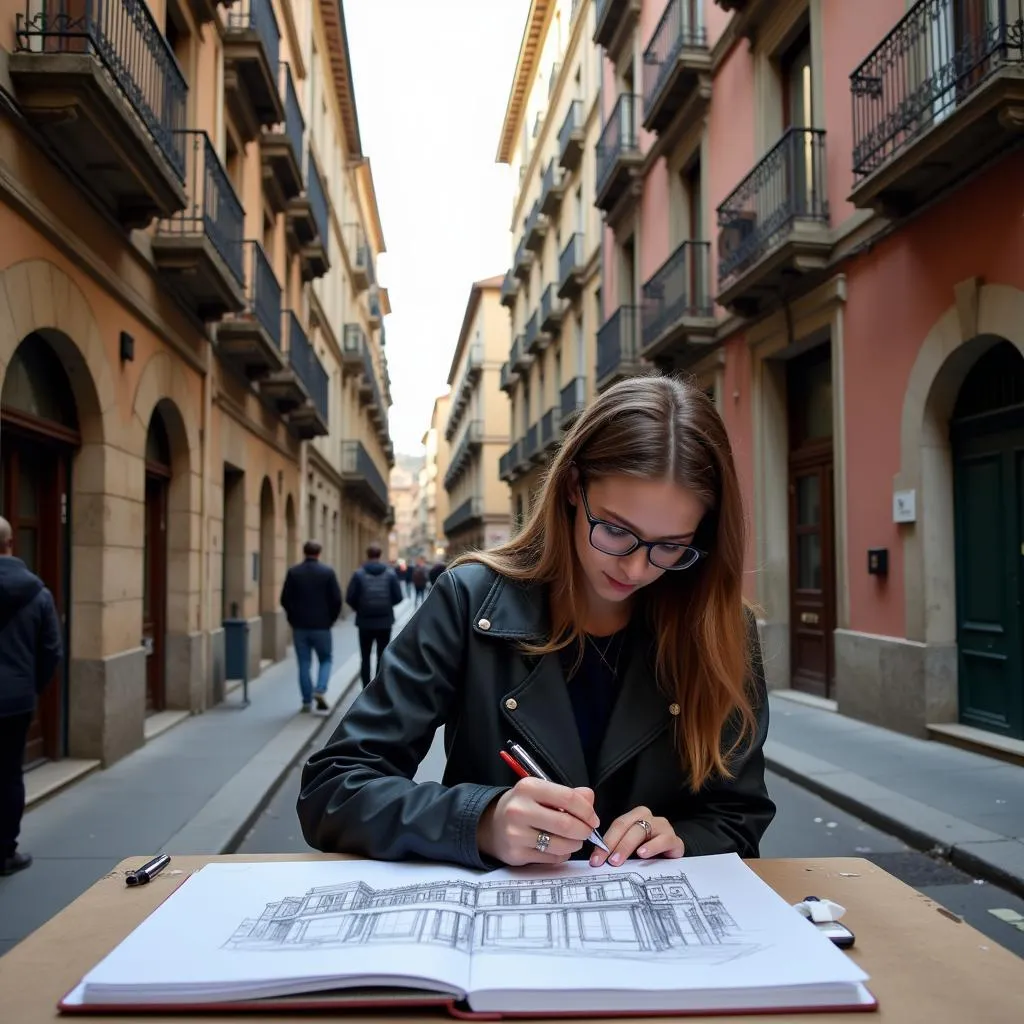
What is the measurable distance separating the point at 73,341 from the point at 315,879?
6288 mm

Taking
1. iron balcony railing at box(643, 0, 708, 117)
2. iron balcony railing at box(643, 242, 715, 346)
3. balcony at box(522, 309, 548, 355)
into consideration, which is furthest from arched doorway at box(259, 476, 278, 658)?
balcony at box(522, 309, 548, 355)

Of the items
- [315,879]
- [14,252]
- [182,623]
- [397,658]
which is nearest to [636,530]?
[397,658]

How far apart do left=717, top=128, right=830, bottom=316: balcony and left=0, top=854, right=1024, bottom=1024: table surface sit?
9.34 m

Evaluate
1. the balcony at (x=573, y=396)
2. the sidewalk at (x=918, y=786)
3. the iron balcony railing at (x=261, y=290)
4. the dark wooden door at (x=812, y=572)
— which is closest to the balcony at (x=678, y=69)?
the dark wooden door at (x=812, y=572)

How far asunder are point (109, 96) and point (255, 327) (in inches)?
207

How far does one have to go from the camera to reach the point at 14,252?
5.83m

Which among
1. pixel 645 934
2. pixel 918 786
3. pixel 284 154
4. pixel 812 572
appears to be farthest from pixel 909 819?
pixel 284 154

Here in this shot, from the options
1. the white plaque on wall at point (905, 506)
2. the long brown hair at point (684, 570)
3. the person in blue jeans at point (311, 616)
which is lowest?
the person in blue jeans at point (311, 616)

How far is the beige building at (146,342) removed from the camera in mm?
6152

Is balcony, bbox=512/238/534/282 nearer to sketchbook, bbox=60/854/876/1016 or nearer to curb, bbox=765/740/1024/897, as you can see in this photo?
curb, bbox=765/740/1024/897

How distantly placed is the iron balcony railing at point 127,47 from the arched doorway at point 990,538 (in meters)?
7.12

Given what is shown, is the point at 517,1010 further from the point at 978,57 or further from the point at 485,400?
the point at 485,400

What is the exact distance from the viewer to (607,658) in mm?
1989

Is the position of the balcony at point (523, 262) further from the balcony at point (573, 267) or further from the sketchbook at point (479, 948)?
the sketchbook at point (479, 948)
